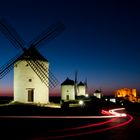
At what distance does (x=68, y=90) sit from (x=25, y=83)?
31572mm

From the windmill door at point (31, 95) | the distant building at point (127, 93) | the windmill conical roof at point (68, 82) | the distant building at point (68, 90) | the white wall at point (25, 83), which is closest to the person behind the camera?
the white wall at point (25, 83)

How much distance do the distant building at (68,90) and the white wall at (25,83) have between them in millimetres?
29091

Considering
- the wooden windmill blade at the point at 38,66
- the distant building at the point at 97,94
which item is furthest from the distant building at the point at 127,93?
the wooden windmill blade at the point at 38,66

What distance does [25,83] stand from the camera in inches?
1642

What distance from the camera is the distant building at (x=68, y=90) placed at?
71.7m

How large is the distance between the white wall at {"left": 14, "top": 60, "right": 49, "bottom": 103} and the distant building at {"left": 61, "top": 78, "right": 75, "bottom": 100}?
29.1 meters

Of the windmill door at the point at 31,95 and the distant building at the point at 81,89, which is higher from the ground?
the distant building at the point at 81,89

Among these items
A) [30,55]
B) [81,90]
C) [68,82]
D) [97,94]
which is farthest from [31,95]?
[97,94]

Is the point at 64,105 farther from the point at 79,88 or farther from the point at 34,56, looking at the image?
the point at 79,88

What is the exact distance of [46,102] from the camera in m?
43.7

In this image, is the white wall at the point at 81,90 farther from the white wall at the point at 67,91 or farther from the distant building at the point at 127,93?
the distant building at the point at 127,93

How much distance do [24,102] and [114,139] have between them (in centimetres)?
2943

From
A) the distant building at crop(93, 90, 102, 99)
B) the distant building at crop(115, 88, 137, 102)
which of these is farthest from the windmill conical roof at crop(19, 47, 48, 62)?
the distant building at crop(115, 88, 137, 102)

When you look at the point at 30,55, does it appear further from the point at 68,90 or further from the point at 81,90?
the point at 81,90
